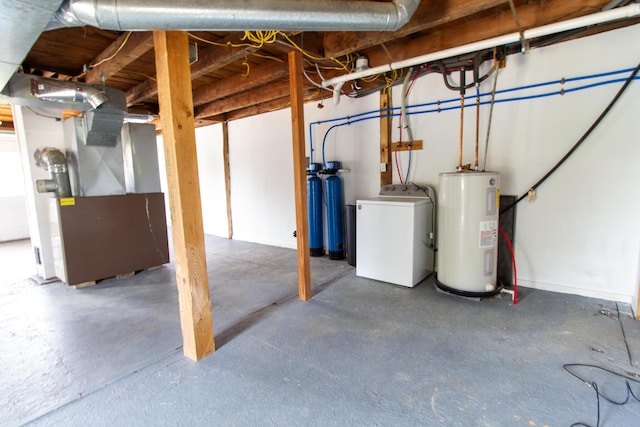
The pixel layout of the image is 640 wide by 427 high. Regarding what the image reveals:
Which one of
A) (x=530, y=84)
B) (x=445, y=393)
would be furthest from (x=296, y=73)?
(x=445, y=393)

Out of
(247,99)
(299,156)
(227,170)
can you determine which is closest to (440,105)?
(299,156)

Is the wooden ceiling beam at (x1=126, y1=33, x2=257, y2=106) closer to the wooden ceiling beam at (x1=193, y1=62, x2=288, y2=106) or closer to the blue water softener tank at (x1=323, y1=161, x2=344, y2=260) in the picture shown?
the wooden ceiling beam at (x1=193, y1=62, x2=288, y2=106)

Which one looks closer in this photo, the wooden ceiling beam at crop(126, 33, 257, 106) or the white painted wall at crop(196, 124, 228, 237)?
the wooden ceiling beam at crop(126, 33, 257, 106)

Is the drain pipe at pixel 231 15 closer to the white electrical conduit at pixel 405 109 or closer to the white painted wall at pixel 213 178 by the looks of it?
the white electrical conduit at pixel 405 109

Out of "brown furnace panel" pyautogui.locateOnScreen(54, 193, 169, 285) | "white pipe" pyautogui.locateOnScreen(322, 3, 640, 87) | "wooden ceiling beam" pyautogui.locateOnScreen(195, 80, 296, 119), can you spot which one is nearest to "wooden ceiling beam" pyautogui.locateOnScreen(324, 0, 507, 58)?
"white pipe" pyautogui.locateOnScreen(322, 3, 640, 87)

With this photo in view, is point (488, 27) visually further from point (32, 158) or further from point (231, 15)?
point (32, 158)

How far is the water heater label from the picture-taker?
2.53m

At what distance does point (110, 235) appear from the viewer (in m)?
3.48

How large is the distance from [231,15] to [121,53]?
5.86 ft

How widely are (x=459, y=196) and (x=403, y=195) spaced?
83 centimetres

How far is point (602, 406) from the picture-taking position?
1.43 metres

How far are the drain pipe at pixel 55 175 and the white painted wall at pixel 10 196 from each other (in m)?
4.25

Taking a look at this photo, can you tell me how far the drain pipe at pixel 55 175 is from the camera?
328 centimetres

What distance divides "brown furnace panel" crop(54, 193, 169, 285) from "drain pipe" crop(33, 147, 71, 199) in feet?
0.80
